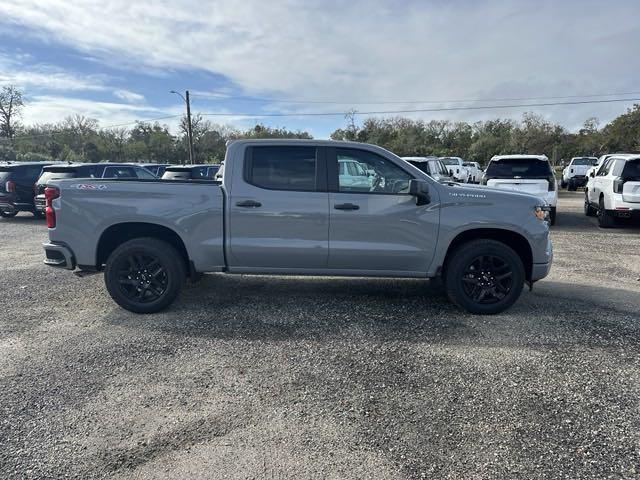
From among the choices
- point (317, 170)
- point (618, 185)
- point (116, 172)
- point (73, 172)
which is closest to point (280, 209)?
point (317, 170)

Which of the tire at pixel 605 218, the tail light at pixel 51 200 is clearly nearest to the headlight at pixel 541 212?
the tail light at pixel 51 200

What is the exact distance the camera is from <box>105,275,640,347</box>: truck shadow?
4.41m

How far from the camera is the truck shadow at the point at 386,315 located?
4.41 m

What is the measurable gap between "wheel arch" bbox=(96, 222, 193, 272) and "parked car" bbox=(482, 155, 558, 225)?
8314mm

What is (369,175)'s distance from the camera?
4844 millimetres

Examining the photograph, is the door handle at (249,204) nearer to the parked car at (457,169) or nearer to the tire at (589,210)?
the tire at (589,210)

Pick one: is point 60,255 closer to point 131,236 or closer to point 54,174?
point 131,236

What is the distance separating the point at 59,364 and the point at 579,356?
4648mm

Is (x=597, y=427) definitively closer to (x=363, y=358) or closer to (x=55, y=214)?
(x=363, y=358)

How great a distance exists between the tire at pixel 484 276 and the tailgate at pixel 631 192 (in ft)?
23.7

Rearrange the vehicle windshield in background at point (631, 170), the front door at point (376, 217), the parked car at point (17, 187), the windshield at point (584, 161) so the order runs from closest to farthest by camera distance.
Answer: the front door at point (376, 217) < the vehicle windshield in background at point (631, 170) < the parked car at point (17, 187) < the windshield at point (584, 161)

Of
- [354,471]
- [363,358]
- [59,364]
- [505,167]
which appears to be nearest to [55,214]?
[59,364]

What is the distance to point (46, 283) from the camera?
6398 mm

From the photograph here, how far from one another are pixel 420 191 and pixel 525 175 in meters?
7.65
